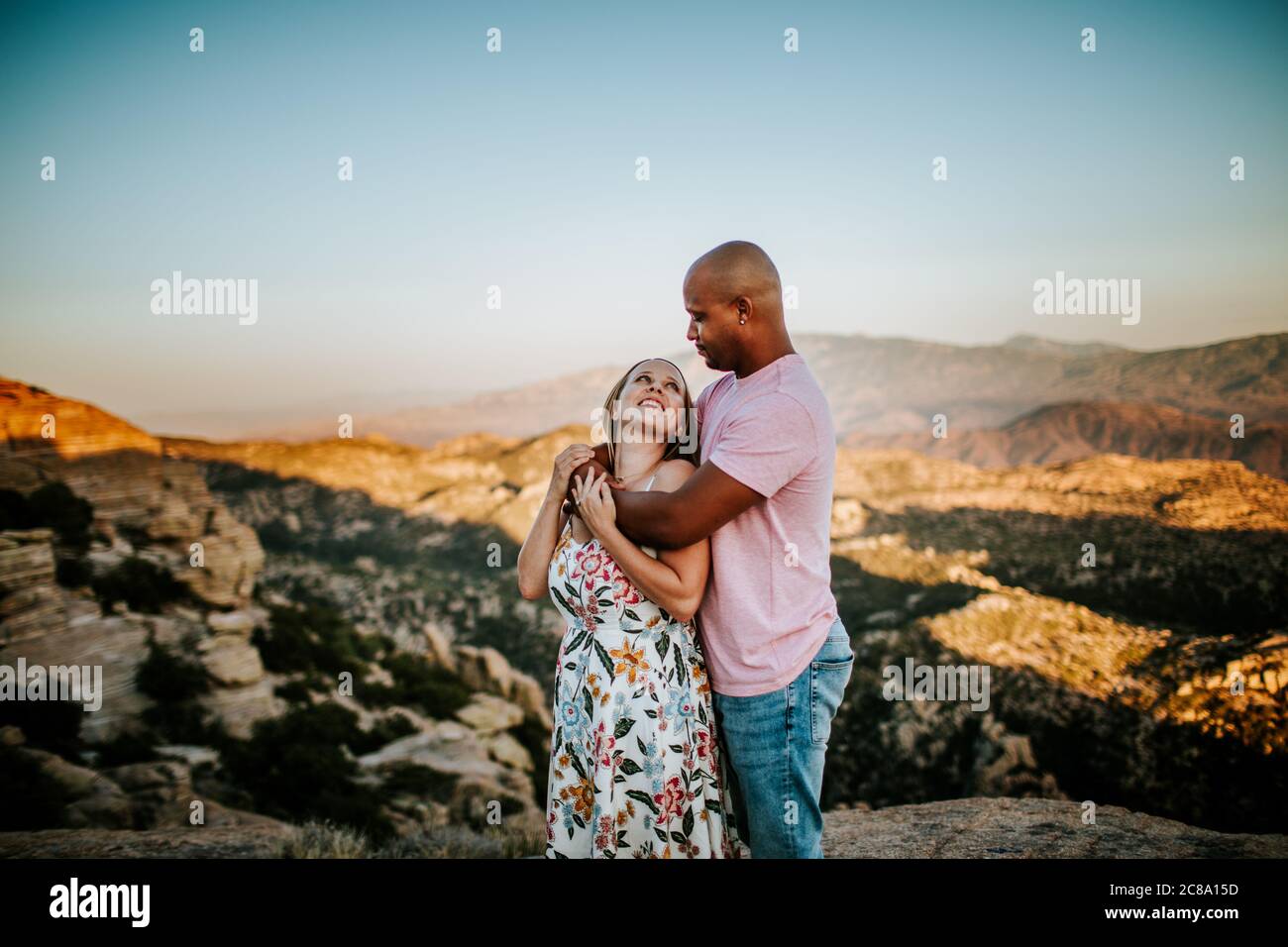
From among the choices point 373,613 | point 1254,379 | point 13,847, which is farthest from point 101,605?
point 1254,379

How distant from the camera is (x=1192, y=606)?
2180 cm

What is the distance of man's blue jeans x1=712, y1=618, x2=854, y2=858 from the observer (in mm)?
2615

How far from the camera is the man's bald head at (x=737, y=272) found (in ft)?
8.64

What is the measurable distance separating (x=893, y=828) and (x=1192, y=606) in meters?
21.6

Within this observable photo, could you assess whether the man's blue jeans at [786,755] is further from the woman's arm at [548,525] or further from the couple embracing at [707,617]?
the woman's arm at [548,525]

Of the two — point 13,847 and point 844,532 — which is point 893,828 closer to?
point 13,847

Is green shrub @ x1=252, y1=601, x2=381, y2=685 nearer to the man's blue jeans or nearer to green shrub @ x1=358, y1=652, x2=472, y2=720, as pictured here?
green shrub @ x1=358, y1=652, x2=472, y2=720

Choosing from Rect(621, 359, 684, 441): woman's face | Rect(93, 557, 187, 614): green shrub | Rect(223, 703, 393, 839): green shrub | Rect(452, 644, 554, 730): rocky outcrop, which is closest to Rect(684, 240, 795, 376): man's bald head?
Rect(621, 359, 684, 441): woman's face

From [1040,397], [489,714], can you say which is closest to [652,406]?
[489,714]

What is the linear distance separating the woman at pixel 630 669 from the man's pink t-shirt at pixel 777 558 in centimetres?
12

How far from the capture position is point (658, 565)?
2559 millimetres

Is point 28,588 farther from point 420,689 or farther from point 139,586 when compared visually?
point 420,689

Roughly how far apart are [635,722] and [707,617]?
0.44 m
